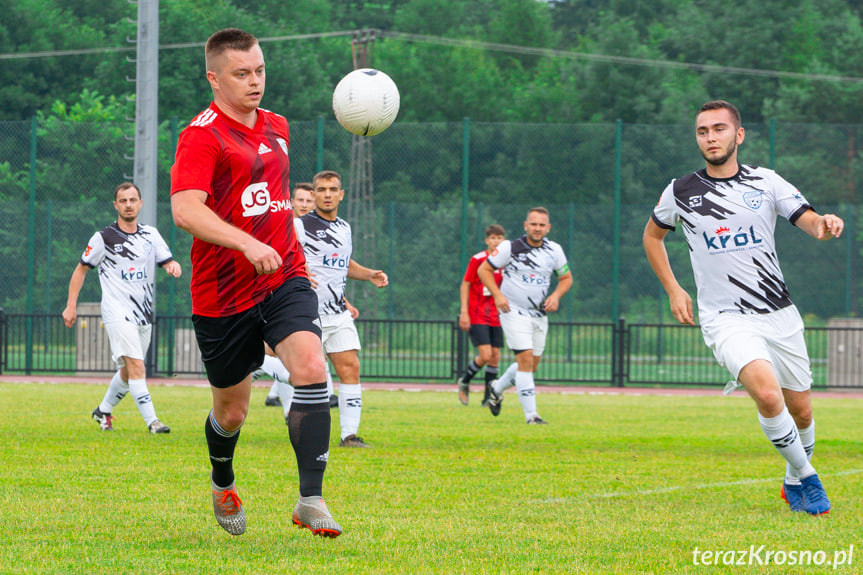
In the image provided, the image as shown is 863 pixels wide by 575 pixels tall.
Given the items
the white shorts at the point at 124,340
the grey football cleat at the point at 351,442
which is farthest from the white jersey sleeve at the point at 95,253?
the grey football cleat at the point at 351,442

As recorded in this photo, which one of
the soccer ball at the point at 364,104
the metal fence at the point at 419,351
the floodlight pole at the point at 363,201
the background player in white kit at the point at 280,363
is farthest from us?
the floodlight pole at the point at 363,201

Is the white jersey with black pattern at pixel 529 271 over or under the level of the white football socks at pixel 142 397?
over

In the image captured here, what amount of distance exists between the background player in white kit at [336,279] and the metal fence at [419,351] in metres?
10.0

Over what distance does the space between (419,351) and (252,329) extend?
640 inches

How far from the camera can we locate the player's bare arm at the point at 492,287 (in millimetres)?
12836

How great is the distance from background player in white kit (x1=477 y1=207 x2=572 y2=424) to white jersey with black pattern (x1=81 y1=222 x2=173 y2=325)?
3786 millimetres

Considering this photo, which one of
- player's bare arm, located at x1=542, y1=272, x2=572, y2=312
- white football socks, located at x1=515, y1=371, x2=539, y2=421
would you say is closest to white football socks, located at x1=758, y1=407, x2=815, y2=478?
player's bare arm, located at x1=542, y1=272, x2=572, y2=312

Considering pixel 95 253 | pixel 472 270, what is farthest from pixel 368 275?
pixel 472 270

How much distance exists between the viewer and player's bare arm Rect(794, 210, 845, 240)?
617 centimetres

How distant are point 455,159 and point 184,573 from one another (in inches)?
851

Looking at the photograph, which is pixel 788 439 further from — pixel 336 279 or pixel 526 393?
pixel 526 393

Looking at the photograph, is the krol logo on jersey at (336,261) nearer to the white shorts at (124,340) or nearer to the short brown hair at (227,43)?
the white shorts at (124,340)

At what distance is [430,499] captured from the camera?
7027 millimetres

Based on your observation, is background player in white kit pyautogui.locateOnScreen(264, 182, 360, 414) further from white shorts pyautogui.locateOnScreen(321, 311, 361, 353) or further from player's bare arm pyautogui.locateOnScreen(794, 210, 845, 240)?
player's bare arm pyautogui.locateOnScreen(794, 210, 845, 240)
